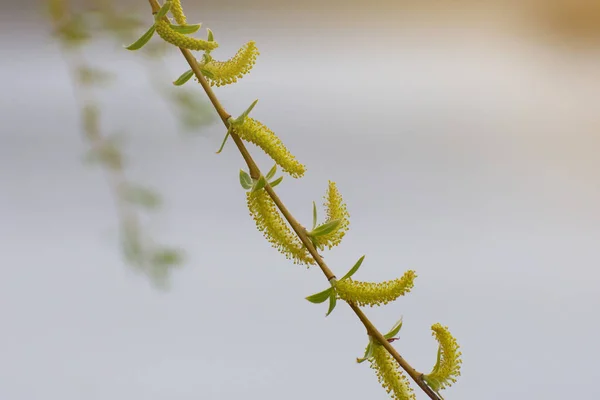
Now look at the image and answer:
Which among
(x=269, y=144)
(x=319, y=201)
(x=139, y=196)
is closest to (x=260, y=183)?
(x=269, y=144)

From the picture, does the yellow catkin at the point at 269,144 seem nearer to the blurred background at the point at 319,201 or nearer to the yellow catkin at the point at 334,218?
Answer: the yellow catkin at the point at 334,218

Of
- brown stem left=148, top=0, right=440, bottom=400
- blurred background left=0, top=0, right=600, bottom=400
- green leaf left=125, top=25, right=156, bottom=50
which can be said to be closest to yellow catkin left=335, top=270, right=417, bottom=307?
brown stem left=148, top=0, right=440, bottom=400

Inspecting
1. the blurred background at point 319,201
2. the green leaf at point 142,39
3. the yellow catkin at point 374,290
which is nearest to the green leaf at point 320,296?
the yellow catkin at point 374,290

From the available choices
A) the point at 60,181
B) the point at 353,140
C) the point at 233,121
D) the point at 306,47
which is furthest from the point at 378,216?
the point at 233,121

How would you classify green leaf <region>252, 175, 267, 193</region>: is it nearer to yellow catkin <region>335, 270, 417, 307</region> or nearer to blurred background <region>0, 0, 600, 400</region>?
yellow catkin <region>335, 270, 417, 307</region>

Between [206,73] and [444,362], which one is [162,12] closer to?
[206,73]

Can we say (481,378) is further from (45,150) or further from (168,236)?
(45,150)
